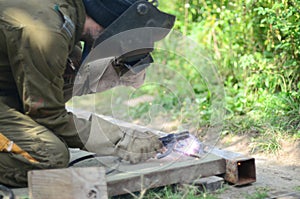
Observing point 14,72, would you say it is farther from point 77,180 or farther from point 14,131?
point 77,180

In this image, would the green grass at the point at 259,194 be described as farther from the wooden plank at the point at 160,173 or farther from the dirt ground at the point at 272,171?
the wooden plank at the point at 160,173

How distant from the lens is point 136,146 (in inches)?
115

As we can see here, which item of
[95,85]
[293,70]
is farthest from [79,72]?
[293,70]

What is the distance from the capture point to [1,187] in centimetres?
257

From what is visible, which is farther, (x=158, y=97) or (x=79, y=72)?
(x=158, y=97)

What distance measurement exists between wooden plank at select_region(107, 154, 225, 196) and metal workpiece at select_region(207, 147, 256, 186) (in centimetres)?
4

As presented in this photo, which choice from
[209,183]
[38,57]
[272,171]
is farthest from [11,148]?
[272,171]

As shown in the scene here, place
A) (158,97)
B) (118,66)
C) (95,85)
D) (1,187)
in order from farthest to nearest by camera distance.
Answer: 1. (158,97)
2. (95,85)
3. (118,66)
4. (1,187)

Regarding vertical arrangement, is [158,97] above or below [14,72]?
below

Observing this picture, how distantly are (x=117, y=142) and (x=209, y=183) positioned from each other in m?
0.53

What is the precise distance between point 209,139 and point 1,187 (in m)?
1.32

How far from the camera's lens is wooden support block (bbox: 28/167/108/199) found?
232 cm

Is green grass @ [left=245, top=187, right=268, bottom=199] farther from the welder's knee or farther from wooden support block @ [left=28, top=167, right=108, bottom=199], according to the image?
the welder's knee

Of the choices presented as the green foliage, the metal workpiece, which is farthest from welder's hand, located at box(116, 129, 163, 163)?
the green foliage
